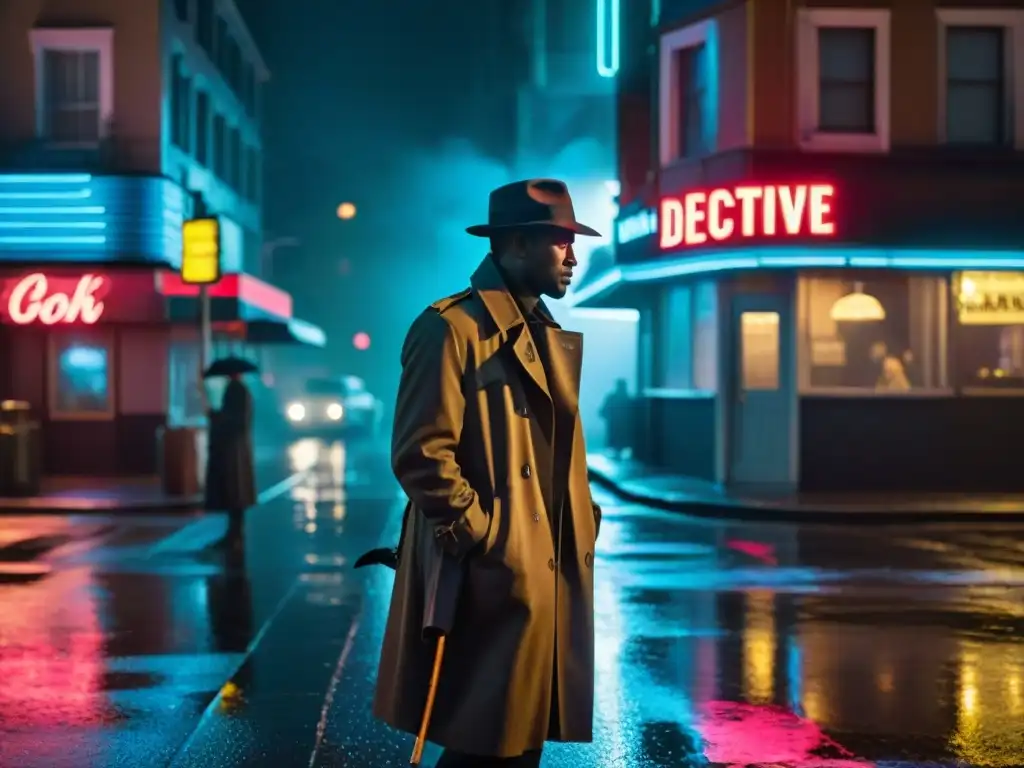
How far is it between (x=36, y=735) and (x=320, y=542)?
25.1 ft

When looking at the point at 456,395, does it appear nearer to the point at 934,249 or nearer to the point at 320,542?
the point at 320,542

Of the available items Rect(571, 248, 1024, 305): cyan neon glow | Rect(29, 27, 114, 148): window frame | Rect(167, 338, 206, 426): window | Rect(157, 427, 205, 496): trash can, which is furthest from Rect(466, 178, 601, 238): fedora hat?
Rect(29, 27, 114, 148): window frame

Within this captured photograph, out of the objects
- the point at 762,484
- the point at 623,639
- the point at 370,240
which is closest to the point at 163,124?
the point at 762,484

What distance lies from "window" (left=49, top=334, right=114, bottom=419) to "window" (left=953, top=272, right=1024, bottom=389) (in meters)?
14.0

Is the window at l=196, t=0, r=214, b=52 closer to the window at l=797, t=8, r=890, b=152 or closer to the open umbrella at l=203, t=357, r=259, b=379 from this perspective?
the window at l=797, t=8, r=890, b=152

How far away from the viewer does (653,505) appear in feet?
57.1

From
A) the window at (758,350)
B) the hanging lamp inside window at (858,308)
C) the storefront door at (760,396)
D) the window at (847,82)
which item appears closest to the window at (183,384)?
the storefront door at (760,396)

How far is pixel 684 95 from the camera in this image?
67.5 feet

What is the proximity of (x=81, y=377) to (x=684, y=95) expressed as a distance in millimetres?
11288

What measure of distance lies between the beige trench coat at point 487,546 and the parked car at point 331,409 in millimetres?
33600

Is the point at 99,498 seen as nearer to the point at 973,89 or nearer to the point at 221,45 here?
the point at 973,89

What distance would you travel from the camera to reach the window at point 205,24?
2862cm

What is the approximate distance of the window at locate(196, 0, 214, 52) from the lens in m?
28.6

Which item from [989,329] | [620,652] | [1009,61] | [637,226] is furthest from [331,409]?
[620,652]
